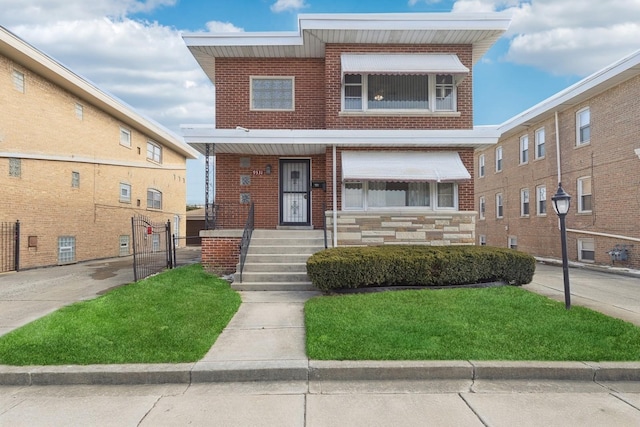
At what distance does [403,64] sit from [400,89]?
78cm

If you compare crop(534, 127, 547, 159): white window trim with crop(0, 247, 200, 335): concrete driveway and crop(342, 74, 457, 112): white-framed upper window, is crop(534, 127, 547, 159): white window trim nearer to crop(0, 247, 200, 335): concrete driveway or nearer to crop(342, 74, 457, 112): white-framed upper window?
crop(342, 74, 457, 112): white-framed upper window

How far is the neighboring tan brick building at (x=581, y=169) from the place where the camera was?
13.1 meters

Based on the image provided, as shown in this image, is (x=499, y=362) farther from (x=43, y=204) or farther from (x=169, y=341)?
(x=43, y=204)

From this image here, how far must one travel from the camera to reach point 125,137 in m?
18.9

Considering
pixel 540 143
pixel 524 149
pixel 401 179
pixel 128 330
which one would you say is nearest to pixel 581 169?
pixel 540 143

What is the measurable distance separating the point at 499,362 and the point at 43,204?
568 inches

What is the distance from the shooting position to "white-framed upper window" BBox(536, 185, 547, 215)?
17.8m

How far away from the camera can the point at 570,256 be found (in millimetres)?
16359

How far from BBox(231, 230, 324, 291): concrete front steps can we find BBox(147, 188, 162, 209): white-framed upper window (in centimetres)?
1259

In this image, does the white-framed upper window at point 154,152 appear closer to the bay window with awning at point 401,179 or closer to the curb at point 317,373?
the bay window with awning at point 401,179

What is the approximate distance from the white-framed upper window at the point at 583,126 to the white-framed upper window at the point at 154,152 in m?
20.1

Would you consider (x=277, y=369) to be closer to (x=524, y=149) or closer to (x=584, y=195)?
(x=584, y=195)

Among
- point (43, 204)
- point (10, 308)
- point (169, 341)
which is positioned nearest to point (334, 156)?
point (169, 341)

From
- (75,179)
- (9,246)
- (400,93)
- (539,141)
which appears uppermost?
(400,93)
